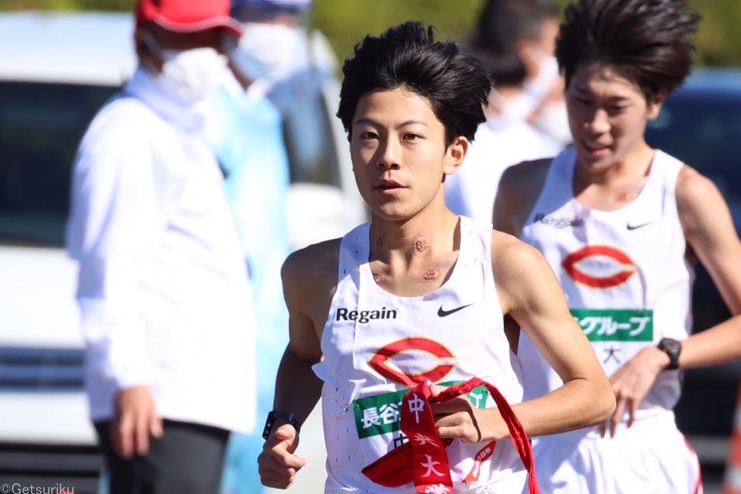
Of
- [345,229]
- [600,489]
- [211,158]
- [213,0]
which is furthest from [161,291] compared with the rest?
[345,229]

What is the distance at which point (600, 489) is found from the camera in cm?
430

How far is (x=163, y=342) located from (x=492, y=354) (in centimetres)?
155

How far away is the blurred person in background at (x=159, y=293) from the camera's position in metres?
4.42

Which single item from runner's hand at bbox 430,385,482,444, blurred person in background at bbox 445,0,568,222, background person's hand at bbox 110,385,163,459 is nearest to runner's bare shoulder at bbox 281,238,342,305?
runner's hand at bbox 430,385,482,444

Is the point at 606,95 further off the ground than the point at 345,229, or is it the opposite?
the point at 345,229

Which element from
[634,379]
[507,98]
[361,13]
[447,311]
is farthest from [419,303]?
[361,13]

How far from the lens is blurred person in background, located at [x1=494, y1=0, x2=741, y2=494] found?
4.31m

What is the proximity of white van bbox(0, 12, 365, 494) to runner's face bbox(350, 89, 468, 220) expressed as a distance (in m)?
2.84

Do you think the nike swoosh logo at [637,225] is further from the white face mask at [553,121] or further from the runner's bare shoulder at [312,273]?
the white face mask at [553,121]

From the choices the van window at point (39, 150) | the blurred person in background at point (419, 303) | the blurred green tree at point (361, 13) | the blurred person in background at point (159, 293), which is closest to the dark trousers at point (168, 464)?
the blurred person in background at point (159, 293)

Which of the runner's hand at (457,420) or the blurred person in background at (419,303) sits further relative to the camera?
the blurred person in background at (419,303)

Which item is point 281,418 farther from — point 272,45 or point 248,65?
point 272,45

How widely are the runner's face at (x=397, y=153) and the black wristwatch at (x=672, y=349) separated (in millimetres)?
1197

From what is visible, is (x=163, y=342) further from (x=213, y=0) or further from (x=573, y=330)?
(x=573, y=330)
